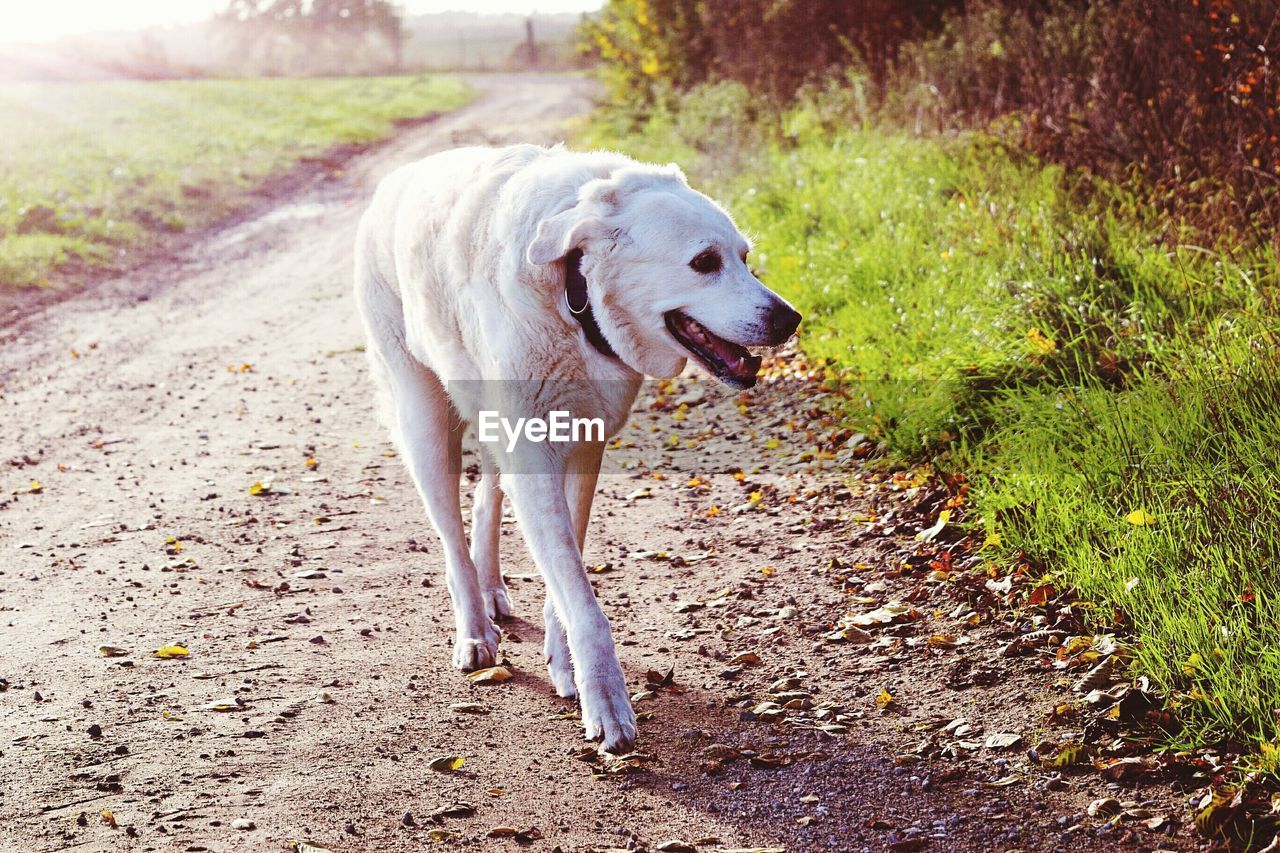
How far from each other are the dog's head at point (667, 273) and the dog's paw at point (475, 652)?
1.38 m

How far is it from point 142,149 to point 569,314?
57.2 feet

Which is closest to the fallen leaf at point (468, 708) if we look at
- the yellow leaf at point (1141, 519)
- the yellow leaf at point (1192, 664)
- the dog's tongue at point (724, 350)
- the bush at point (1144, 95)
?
the dog's tongue at point (724, 350)

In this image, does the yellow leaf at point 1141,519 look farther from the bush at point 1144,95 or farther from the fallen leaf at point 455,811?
the bush at point 1144,95

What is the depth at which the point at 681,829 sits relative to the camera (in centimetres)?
347

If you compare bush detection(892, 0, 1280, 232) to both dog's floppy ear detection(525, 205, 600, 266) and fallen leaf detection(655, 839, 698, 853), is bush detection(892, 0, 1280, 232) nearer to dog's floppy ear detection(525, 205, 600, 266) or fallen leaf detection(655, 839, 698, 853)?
→ dog's floppy ear detection(525, 205, 600, 266)

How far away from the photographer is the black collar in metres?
3.98

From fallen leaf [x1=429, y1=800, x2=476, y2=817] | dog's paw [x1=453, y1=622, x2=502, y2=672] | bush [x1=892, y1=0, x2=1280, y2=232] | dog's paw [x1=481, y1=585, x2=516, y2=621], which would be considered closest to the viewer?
fallen leaf [x1=429, y1=800, x2=476, y2=817]

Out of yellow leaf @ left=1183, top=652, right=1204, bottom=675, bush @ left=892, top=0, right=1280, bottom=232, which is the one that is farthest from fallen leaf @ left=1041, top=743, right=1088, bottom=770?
bush @ left=892, top=0, right=1280, bottom=232

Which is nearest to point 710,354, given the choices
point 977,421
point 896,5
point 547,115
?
point 977,421

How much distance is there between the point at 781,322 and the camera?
3.82 m

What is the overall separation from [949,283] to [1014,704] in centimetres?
389

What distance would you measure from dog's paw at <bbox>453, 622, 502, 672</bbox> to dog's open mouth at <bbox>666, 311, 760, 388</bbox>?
1.50 metres

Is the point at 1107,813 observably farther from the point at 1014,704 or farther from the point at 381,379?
the point at 381,379

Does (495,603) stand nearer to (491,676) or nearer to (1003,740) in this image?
(491,676)
